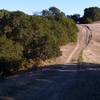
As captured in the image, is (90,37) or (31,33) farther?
(90,37)

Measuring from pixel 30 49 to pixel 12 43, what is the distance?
2.45m

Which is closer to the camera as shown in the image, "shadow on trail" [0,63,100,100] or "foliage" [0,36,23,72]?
"shadow on trail" [0,63,100,100]

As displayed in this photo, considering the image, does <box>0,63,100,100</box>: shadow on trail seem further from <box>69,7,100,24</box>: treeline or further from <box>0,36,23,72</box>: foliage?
<box>69,7,100,24</box>: treeline

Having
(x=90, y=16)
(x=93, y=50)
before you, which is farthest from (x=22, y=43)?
(x=90, y=16)

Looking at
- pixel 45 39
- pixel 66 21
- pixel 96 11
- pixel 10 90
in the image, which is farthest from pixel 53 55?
pixel 96 11

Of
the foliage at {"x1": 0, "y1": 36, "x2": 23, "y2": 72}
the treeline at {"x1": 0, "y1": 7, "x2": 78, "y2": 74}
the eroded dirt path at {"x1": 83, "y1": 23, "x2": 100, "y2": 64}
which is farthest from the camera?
the eroded dirt path at {"x1": 83, "y1": 23, "x2": 100, "y2": 64}

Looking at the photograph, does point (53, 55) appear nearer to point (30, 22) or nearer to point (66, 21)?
point (30, 22)

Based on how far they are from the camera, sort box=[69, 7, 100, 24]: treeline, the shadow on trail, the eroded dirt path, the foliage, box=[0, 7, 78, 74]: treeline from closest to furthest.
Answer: the shadow on trail, the foliage, box=[0, 7, 78, 74]: treeline, the eroded dirt path, box=[69, 7, 100, 24]: treeline

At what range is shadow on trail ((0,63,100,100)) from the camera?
65.0ft

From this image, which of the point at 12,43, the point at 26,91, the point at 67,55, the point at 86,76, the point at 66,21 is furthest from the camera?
the point at 66,21

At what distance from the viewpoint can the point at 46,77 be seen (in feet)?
85.4

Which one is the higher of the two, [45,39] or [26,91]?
[45,39]

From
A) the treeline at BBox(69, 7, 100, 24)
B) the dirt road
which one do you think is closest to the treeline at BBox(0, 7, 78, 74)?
the dirt road

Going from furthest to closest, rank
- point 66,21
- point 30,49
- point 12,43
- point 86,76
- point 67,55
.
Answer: point 66,21 < point 67,55 < point 30,49 < point 12,43 < point 86,76
